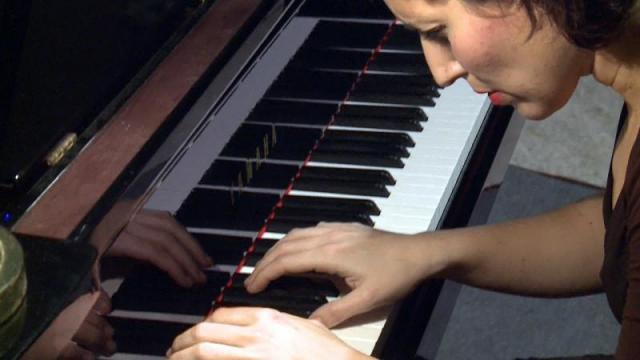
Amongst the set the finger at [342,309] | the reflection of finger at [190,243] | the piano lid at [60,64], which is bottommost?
the finger at [342,309]

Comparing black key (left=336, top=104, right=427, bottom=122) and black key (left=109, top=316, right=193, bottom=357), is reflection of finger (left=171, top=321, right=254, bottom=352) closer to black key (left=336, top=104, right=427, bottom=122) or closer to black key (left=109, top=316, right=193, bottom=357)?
black key (left=109, top=316, right=193, bottom=357)

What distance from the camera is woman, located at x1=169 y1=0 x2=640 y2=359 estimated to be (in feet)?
3.51

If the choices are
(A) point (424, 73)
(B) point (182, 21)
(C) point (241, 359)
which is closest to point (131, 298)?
(C) point (241, 359)

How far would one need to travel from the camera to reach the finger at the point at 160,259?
117 centimetres

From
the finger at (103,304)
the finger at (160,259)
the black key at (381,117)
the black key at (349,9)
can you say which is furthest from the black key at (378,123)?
the finger at (103,304)

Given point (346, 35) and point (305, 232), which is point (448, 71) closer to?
point (305, 232)

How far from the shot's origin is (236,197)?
136cm

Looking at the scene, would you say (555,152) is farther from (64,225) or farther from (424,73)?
(64,225)

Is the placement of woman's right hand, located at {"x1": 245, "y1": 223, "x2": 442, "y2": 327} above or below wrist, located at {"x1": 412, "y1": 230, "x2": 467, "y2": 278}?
above

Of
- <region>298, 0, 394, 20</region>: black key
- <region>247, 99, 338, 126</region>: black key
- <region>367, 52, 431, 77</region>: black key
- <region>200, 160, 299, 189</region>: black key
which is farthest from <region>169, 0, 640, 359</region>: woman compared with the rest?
<region>298, 0, 394, 20</region>: black key

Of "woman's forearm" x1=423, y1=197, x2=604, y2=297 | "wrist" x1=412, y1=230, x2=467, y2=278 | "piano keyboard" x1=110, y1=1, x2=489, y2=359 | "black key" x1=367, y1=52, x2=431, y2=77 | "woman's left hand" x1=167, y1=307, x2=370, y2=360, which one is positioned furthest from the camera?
"black key" x1=367, y1=52, x2=431, y2=77

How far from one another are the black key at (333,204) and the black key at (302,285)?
13 cm

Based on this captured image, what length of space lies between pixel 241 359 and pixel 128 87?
0.41 metres

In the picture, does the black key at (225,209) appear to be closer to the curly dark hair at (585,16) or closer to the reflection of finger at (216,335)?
the reflection of finger at (216,335)
